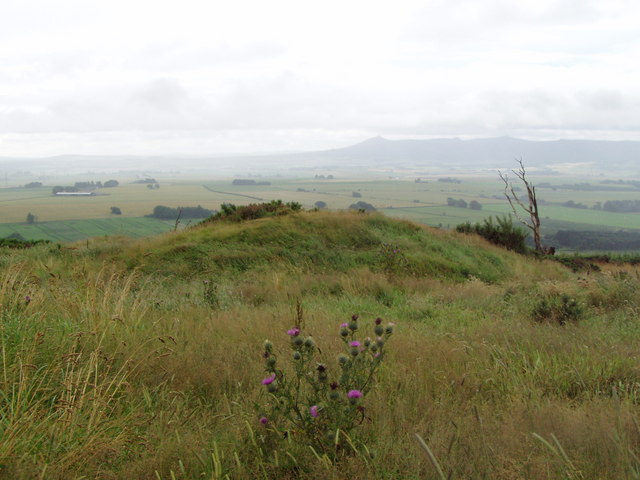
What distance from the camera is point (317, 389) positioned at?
2.56 m

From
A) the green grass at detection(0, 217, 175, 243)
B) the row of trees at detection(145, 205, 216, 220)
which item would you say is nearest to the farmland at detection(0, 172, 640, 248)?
the green grass at detection(0, 217, 175, 243)

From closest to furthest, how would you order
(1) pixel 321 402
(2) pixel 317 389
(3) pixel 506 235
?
1. (2) pixel 317 389
2. (1) pixel 321 402
3. (3) pixel 506 235

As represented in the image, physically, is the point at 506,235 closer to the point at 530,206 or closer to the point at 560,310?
the point at 530,206

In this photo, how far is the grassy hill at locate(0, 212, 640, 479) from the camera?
92.1 inches

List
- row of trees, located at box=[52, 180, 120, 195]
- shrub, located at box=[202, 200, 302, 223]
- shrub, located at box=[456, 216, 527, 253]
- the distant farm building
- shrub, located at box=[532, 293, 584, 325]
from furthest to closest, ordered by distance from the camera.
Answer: row of trees, located at box=[52, 180, 120, 195]
the distant farm building
shrub, located at box=[456, 216, 527, 253]
shrub, located at box=[202, 200, 302, 223]
shrub, located at box=[532, 293, 584, 325]

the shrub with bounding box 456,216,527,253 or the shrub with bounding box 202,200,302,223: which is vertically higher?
the shrub with bounding box 202,200,302,223

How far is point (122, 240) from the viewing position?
47.9 feet

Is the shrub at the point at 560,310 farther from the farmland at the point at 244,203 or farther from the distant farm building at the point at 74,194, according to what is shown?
→ the distant farm building at the point at 74,194

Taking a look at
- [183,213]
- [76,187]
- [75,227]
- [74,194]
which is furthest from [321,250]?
[76,187]

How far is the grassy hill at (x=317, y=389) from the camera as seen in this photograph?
2.34 m

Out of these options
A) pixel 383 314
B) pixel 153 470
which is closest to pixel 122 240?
pixel 383 314

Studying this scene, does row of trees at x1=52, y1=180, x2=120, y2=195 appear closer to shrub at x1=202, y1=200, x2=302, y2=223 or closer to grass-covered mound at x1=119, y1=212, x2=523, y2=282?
shrub at x1=202, y1=200, x2=302, y2=223

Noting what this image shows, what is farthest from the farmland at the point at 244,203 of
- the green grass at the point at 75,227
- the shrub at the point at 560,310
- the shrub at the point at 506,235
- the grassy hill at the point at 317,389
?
the grassy hill at the point at 317,389

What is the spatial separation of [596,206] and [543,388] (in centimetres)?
9582
